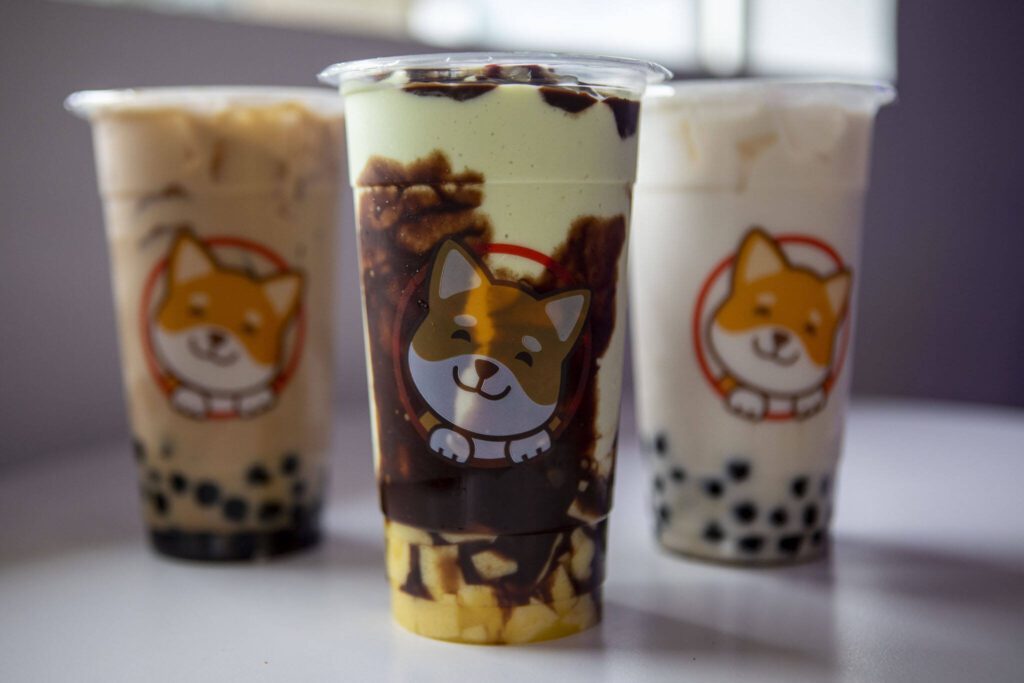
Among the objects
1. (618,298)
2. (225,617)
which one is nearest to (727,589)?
(618,298)

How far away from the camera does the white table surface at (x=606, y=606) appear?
862 millimetres

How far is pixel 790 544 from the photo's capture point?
1.14 meters

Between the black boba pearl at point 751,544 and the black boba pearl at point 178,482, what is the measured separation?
59 centimetres

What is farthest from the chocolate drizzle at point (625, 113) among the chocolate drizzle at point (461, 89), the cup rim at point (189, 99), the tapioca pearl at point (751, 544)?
the tapioca pearl at point (751, 544)

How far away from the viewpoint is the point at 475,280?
85 cm

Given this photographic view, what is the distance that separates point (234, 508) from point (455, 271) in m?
0.47

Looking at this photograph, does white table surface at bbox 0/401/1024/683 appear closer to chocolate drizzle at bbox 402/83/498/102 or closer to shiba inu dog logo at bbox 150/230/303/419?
shiba inu dog logo at bbox 150/230/303/419

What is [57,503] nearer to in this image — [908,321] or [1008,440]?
[1008,440]

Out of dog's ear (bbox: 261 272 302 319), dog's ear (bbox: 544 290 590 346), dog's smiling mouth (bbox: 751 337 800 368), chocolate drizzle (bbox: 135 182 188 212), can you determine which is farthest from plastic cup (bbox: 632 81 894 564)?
chocolate drizzle (bbox: 135 182 188 212)

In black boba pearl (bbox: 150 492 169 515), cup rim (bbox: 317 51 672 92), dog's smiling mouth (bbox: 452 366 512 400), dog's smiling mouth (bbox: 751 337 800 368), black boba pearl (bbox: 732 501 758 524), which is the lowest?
black boba pearl (bbox: 732 501 758 524)

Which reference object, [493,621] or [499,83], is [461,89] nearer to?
[499,83]

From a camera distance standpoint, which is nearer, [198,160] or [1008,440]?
[198,160]

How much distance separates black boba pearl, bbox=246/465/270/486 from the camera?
1165 millimetres

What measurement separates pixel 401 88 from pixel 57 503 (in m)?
0.83
